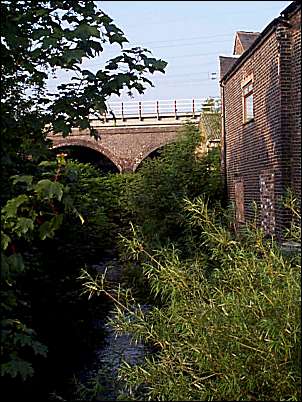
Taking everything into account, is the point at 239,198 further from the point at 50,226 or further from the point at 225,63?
the point at 50,226

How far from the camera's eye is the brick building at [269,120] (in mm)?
8578

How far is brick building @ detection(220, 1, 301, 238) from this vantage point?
8.58m

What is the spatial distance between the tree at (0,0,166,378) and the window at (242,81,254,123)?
7185 mm

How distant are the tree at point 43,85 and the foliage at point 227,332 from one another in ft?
3.23

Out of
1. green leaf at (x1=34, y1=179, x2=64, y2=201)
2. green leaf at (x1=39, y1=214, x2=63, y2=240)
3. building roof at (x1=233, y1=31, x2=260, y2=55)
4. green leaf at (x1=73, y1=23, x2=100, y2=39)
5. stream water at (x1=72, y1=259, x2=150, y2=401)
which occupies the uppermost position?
building roof at (x1=233, y1=31, x2=260, y2=55)

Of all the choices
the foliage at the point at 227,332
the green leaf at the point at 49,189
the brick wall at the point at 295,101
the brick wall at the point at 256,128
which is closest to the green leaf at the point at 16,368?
the green leaf at the point at 49,189

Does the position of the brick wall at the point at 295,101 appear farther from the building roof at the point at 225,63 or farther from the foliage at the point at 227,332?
the building roof at the point at 225,63

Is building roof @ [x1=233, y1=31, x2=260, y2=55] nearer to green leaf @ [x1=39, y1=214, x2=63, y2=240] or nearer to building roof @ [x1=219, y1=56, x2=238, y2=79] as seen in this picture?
building roof @ [x1=219, y1=56, x2=238, y2=79]

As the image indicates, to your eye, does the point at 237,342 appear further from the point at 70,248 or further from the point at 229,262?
the point at 70,248

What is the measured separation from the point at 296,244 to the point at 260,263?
2.01 feet

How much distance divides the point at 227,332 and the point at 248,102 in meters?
8.30

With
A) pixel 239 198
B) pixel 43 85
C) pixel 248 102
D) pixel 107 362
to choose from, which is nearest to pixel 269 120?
pixel 248 102

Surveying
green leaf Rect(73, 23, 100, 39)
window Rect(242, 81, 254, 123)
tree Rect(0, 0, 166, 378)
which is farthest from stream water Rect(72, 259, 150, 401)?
window Rect(242, 81, 254, 123)

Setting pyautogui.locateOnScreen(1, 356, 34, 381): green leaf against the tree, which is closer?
pyautogui.locateOnScreen(1, 356, 34, 381): green leaf
